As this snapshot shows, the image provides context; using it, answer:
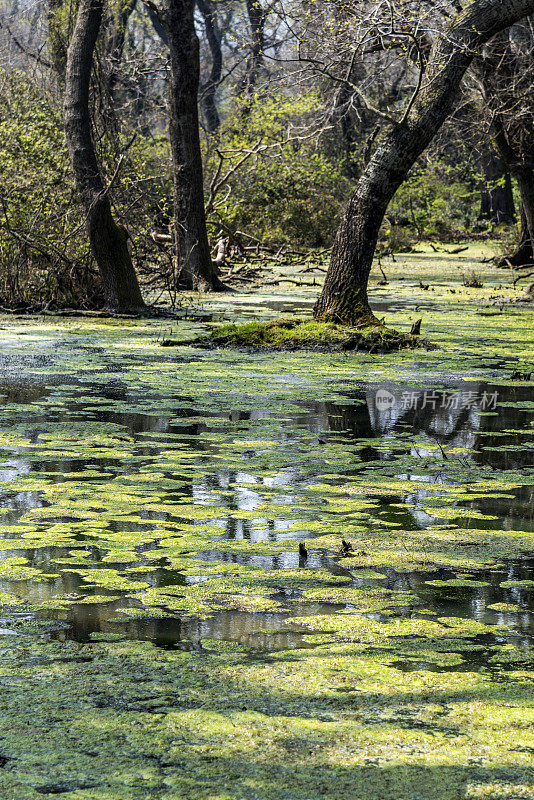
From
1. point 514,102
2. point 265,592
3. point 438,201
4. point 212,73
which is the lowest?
point 265,592

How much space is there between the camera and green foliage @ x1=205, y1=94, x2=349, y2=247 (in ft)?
72.3

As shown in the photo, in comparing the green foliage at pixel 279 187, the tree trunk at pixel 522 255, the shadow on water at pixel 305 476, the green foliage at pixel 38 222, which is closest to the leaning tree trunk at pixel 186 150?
the green foliage at pixel 38 222

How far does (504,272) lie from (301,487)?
15538 mm

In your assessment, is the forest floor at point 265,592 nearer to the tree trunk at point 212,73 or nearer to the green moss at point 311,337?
the green moss at point 311,337

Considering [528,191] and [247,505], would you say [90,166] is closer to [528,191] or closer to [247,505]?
[528,191]

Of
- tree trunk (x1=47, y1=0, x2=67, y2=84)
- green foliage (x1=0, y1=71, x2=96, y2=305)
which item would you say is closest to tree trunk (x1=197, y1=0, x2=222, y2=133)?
tree trunk (x1=47, y1=0, x2=67, y2=84)

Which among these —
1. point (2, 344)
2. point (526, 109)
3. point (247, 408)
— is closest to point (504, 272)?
point (526, 109)

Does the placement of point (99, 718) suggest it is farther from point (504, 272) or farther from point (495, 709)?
point (504, 272)

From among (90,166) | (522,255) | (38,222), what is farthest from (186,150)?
(522,255)

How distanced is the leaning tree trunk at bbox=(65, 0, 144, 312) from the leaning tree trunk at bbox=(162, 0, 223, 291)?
6.39 feet

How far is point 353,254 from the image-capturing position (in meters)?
9.96

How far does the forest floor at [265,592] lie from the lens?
2162 millimetres

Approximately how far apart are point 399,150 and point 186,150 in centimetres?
549

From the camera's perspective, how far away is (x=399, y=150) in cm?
972
